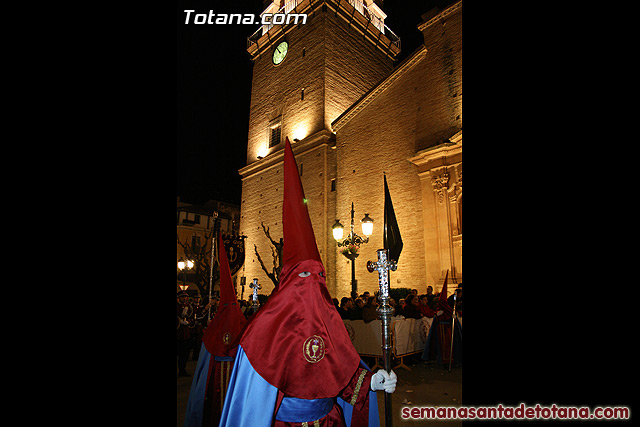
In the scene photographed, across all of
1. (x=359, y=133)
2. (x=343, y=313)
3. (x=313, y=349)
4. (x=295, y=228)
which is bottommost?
(x=343, y=313)

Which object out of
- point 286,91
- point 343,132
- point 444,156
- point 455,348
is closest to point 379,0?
point 286,91

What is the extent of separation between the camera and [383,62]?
26109mm

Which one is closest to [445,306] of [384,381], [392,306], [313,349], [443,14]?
[392,306]

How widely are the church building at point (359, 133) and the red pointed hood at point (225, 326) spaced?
10.0 meters

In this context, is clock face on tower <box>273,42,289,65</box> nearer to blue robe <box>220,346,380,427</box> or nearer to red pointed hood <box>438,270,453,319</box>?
red pointed hood <box>438,270,453,319</box>

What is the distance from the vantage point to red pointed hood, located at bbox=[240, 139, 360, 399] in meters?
2.54

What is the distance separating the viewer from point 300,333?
265 centimetres

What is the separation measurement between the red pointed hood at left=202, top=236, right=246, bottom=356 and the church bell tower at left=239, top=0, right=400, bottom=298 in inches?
557

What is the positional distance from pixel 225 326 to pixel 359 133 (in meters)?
16.5

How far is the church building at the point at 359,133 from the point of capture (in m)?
14.8

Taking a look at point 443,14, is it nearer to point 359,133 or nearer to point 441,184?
point 359,133

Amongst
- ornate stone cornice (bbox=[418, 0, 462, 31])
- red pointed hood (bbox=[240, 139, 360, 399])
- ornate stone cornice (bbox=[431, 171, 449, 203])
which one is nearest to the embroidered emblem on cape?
red pointed hood (bbox=[240, 139, 360, 399])

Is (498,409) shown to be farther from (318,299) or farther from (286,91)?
(286,91)

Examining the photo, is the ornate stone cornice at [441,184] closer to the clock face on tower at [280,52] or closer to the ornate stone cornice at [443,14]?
the ornate stone cornice at [443,14]
